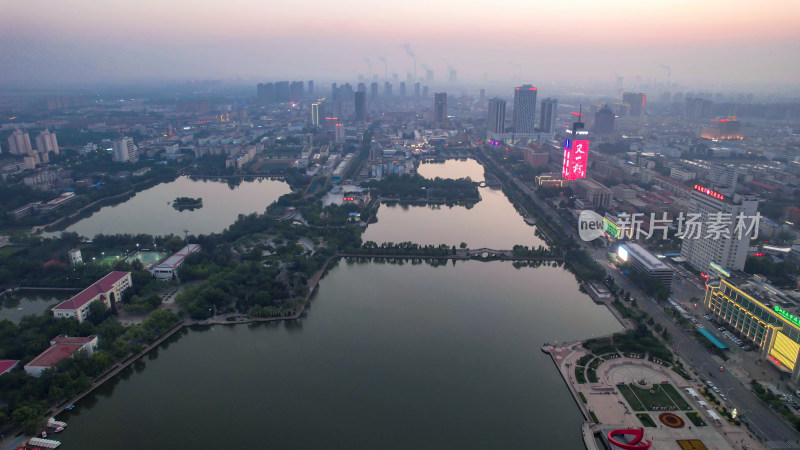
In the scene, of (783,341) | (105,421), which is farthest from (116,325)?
(783,341)

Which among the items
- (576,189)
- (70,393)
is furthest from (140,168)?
(576,189)

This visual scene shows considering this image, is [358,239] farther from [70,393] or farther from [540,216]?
[70,393]

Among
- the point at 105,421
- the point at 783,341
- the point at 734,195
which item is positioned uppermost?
the point at 734,195

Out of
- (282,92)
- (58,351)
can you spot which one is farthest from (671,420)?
(282,92)

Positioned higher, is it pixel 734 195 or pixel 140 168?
pixel 734 195

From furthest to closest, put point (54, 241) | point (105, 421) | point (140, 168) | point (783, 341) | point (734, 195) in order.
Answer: point (140, 168) → point (54, 241) → point (734, 195) → point (783, 341) → point (105, 421)

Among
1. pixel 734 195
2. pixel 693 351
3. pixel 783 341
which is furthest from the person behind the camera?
pixel 734 195

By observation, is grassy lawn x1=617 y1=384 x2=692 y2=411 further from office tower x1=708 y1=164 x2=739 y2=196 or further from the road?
office tower x1=708 y1=164 x2=739 y2=196

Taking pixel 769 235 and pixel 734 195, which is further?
pixel 769 235

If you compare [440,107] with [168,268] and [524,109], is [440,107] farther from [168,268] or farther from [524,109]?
[168,268]
